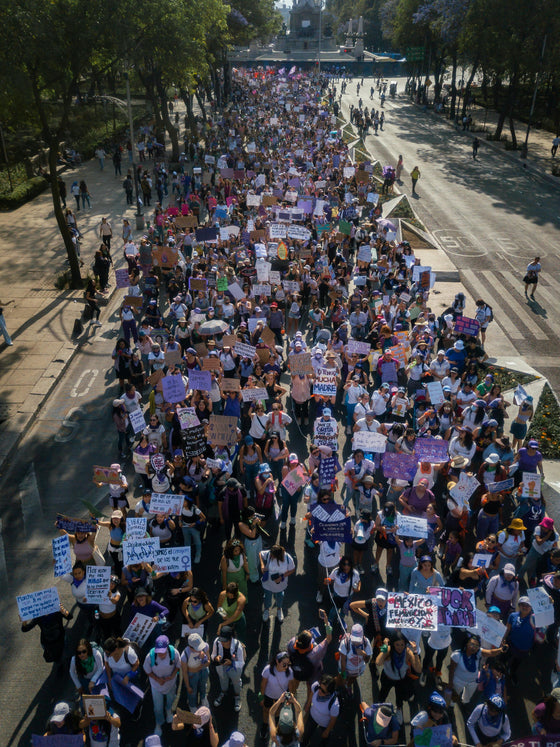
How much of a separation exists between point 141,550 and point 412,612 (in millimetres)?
3729

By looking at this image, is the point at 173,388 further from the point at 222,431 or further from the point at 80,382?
the point at 80,382

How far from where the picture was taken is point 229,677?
7488 mm

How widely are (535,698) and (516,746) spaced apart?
223 centimetres

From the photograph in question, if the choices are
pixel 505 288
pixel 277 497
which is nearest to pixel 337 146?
pixel 505 288

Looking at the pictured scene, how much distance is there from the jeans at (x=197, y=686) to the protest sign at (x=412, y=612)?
2324 mm

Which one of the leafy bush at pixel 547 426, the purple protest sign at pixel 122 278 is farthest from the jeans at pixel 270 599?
the purple protest sign at pixel 122 278

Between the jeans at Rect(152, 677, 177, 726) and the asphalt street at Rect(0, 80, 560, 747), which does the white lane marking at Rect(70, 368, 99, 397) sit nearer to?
the asphalt street at Rect(0, 80, 560, 747)

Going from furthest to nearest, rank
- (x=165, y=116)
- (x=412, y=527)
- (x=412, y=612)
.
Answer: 1. (x=165, y=116)
2. (x=412, y=527)
3. (x=412, y=612)

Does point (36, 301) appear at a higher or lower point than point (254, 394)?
lower

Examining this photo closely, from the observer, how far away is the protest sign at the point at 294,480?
9.90 m

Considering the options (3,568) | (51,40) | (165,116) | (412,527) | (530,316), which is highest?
(51,40)

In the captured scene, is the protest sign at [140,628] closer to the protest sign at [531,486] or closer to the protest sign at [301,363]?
the protest sign at [531,486]

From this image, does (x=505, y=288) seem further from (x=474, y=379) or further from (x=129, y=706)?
(x=129, y=706)

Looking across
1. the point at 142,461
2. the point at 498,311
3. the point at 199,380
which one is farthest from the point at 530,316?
the point at 142,461
